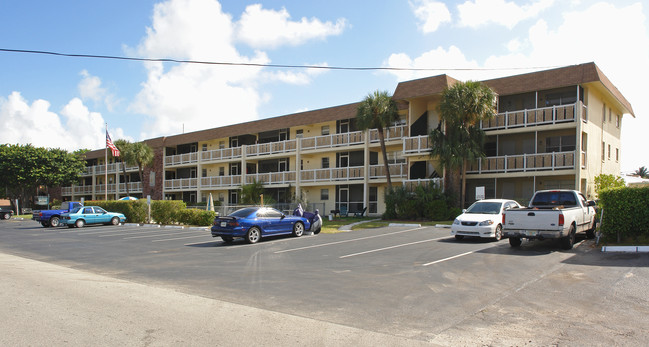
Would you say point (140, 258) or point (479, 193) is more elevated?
point (479, 193)

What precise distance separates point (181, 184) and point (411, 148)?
27757mm

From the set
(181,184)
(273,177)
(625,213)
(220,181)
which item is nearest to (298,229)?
(625,213)

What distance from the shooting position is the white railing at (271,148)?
39.4 m

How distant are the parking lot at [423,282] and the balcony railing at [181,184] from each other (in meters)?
29.5

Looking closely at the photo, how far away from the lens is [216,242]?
1978 centimetres

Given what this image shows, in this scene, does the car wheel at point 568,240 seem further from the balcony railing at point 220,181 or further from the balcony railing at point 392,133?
the balcony railing at point 220,181

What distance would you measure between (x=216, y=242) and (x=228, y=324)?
1334 centimetres

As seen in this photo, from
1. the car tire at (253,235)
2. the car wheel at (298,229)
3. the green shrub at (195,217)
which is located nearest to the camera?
the car tire at (253,235)

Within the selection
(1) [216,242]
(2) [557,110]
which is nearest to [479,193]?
(2) [557,110]

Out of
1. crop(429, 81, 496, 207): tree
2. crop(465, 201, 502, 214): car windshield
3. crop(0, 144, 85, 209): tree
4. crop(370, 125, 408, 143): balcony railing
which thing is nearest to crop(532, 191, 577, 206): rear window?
crop(465, 201, 502, 214): car windshield

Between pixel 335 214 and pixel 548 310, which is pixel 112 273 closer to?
pixel 548 310

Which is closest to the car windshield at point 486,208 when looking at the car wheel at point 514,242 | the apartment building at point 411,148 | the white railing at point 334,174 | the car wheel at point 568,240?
the car wheel at point 514,242

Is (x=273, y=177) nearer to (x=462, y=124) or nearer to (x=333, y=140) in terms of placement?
(x=333, y=140)

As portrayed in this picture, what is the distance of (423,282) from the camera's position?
9930mm
